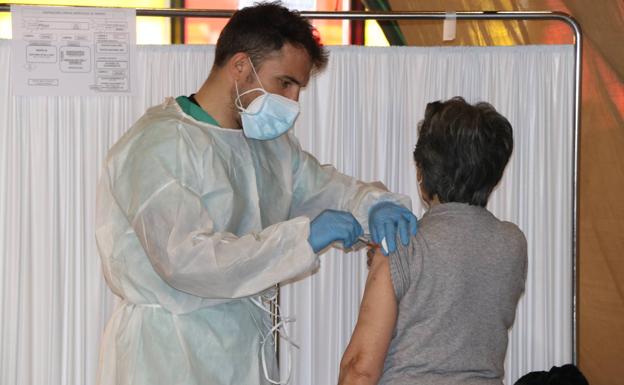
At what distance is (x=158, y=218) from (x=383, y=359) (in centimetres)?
53

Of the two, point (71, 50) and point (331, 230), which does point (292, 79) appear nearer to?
point (331, 230)

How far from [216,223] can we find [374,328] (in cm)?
47

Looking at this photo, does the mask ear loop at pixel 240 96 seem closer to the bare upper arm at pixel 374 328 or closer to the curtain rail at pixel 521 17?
the bare upper arm at pixel 374 328

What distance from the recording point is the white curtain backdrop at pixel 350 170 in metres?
2.68

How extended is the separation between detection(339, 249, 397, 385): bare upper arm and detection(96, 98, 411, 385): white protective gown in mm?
179

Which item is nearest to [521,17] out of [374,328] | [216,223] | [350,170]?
[350,170]

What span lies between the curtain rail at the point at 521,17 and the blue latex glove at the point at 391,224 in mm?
812

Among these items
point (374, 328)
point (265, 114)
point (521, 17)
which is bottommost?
point (374, 328)

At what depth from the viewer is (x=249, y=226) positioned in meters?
1.99

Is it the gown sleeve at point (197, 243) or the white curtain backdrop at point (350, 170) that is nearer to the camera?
the gown sleeve at point (197, 243)

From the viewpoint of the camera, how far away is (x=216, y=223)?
1912mm

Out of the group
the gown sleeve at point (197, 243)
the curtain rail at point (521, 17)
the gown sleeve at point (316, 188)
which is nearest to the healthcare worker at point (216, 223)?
the gown sleeve at point (197, 243)

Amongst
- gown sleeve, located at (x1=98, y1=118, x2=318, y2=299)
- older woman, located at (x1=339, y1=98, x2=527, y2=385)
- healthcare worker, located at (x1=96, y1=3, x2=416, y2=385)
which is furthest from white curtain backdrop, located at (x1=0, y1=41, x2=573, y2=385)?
older woman, located at (x1=339, y1=98, x2=527, y2=385)

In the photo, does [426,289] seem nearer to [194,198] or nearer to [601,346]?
[194,198]
